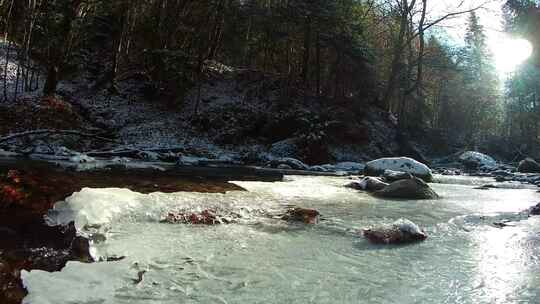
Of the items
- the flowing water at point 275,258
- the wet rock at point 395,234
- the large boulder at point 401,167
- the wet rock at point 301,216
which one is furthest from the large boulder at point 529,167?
the wet rock at point 395,234

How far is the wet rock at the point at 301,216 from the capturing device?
6309mm

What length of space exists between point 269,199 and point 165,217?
247 centimetres

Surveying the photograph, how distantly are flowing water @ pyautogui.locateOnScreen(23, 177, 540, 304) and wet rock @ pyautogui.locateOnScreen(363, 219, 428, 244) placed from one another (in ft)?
0.42

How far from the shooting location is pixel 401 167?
14.9 metres

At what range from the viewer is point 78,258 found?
12.8 ft

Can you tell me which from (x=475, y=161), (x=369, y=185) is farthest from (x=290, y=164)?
(x=475, y=161)

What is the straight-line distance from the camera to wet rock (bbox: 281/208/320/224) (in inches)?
248

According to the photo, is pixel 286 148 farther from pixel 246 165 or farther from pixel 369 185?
pixel 369 185

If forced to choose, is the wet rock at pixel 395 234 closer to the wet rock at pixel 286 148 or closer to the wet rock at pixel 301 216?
the wet rock at pixel 301 216

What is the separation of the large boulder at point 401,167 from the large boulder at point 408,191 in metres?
5.05

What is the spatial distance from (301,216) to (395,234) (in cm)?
143

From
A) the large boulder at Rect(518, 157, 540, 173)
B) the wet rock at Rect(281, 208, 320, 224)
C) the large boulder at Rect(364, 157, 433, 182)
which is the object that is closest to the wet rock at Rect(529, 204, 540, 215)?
the wet rock at Rect(281, 208, 320, 224)

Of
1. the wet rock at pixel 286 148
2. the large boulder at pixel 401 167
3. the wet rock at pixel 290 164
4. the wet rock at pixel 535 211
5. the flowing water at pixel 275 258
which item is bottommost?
the flowing water at pixel 275 258

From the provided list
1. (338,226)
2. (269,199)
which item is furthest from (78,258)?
(269,199)
